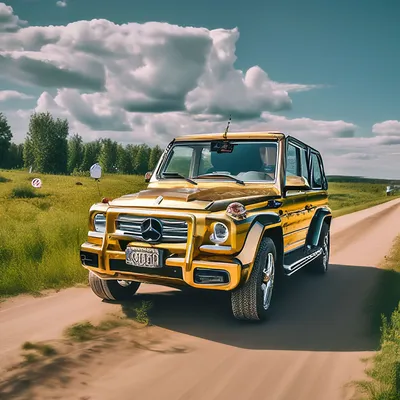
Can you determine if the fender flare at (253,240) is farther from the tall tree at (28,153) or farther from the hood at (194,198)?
the tall tree at (28,153)

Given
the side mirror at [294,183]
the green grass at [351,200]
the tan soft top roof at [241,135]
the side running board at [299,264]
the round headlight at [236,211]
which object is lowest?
the green grass at [351,200]

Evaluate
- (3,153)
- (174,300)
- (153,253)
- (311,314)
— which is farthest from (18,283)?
(3,153)

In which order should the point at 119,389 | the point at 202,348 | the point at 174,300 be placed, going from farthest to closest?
the point at 174,300
the point at 202,348
the point at 119,389

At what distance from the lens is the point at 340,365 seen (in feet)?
13.7

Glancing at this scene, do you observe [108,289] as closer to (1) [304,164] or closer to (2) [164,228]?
(2) [164,228]

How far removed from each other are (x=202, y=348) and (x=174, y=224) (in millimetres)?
1246

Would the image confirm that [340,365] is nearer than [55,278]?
Yes

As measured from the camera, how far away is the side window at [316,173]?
816 cm

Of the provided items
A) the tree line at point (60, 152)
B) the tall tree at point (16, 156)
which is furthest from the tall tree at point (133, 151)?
the tall tree at point (16, 156)

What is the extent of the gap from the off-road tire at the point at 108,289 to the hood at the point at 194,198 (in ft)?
3.66

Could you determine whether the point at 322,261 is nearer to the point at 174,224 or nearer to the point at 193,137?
the point at 193,137

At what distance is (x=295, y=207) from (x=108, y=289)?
2743 millimetres

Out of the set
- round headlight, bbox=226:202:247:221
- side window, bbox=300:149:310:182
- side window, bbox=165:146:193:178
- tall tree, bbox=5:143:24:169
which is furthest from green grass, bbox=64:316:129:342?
tall tree, bbox=5:143:24:169

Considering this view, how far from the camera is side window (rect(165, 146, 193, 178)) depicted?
6.94 metres
